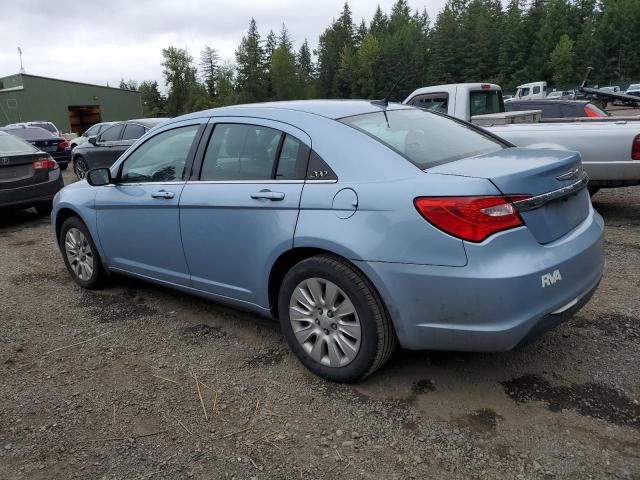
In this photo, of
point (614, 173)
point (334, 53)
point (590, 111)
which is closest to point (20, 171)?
point (614, 173)

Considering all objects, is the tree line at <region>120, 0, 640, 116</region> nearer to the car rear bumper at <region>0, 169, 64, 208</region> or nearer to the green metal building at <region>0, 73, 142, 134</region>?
the green metal building at <region>0, 73, 142, 134</region>

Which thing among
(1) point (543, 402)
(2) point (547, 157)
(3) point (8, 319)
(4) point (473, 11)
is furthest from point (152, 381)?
(4) point (473, 11)

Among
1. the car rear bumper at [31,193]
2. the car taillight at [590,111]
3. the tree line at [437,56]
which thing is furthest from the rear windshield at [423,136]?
the tree line at [437,56]

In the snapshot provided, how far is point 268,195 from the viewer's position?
3.23 meters

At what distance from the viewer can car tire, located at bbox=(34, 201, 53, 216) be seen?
846 cm

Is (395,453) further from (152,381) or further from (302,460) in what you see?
(152,381)

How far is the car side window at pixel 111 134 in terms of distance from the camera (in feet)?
42.1

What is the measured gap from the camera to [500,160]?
3.01 metres

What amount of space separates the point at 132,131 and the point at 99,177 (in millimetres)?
8548

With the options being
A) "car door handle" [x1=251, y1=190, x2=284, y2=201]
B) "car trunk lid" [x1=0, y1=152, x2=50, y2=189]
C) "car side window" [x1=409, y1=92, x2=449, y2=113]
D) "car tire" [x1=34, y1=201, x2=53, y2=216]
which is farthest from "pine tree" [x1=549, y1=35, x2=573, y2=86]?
"car door handle" [x1=251, y1=190, x2=284, y2=201]

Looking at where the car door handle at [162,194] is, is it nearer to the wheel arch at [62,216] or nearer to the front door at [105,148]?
the wheel arch at [62,216]

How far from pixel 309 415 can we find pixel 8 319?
2.93 m

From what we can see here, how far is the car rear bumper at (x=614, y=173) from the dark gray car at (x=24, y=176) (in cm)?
750

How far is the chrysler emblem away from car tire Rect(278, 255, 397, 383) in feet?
3.80
